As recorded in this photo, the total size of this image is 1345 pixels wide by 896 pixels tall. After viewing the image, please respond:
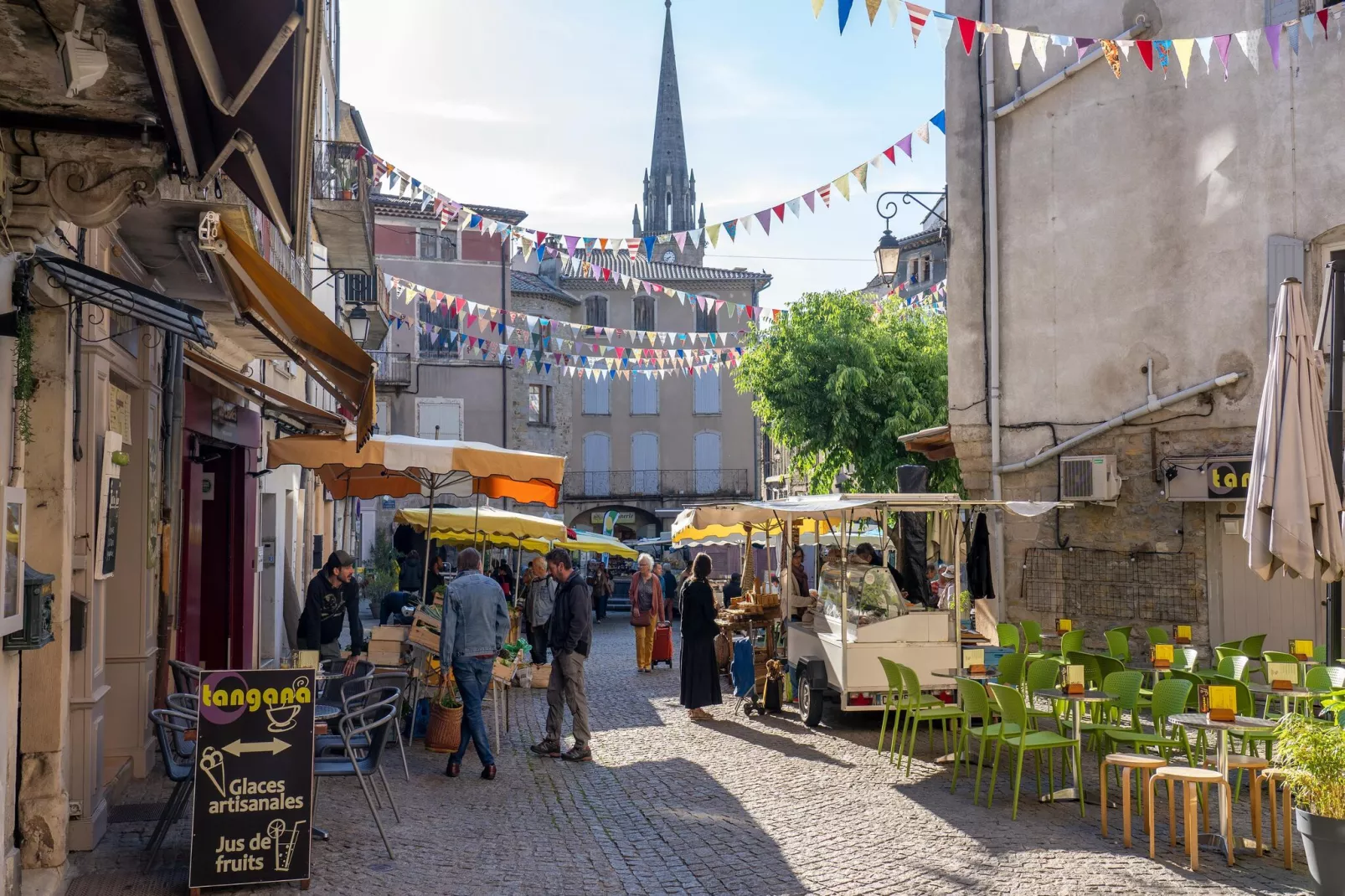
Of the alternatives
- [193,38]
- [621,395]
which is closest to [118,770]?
[193,38]

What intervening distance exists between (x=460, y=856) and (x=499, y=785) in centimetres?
215

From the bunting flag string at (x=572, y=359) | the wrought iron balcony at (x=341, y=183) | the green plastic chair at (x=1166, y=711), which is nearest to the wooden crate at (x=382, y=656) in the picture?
the green plastic chair at (x=1166, y=711)

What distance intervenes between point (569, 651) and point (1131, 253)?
902 cm

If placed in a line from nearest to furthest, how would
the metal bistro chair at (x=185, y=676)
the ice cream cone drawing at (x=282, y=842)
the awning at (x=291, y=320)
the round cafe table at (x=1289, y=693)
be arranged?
1. the ice cream cone drawing at (x=282, y=842)
2. the awning at (x=291, y=320)
3. the metal bistro chair at (x=185, y=676)
4. the round cafe table at (x=1289, y=693)

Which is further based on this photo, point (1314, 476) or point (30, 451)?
point (1314, 476)

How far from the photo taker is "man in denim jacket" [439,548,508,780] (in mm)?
9547

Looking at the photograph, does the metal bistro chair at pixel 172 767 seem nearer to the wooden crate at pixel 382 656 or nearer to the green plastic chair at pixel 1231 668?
the wooden crate at pixel 382 656

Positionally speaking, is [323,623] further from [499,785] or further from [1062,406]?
[1062,406]

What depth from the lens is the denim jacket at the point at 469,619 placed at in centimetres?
955

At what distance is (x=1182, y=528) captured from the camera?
1502 cm

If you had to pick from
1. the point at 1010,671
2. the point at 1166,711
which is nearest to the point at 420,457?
the point at 1010,671

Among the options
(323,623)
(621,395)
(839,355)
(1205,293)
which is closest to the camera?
(323,623)

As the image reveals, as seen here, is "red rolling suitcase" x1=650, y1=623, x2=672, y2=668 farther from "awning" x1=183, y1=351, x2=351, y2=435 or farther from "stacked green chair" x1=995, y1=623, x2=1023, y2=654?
"awning" x1=183, y1=351, x2=351, y2=435

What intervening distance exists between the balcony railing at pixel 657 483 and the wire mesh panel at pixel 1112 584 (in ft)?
121
